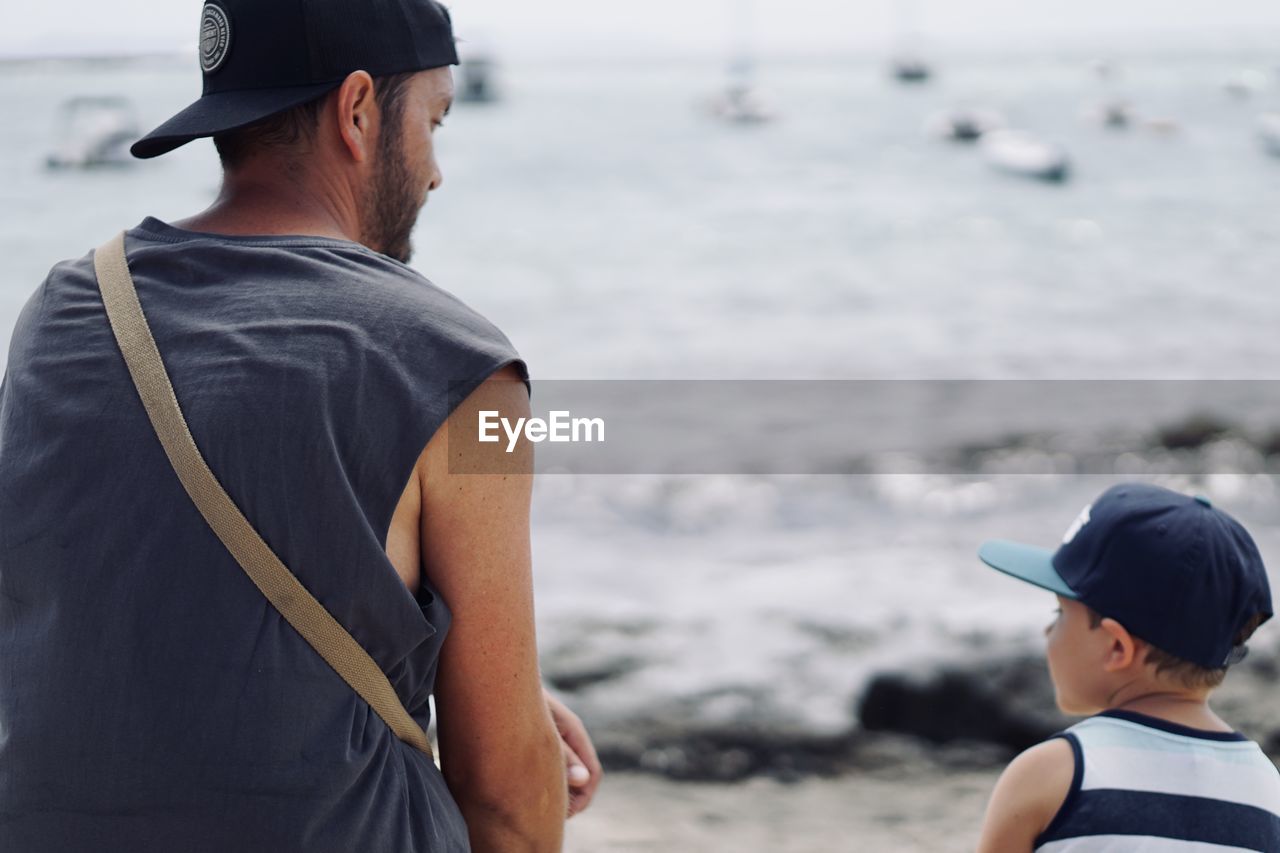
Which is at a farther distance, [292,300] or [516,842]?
[516,842]

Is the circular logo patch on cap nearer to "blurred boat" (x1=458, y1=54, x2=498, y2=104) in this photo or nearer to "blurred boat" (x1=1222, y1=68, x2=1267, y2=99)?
"blurred boat" (x1=458, y1=54, x2=498, y2=104)

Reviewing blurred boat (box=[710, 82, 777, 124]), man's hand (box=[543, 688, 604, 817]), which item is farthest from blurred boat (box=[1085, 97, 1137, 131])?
man's hand (box=[543, 688, 604, 817])

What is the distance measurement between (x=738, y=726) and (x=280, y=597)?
10.9 ft

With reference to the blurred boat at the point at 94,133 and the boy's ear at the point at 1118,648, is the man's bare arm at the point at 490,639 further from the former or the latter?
the blurred boat at the point at 94,133

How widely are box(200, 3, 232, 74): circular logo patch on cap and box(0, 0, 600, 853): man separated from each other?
0.25ft

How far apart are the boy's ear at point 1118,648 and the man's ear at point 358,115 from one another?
4.15 feet

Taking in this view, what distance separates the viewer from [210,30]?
158 centimetres

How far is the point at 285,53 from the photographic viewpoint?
60.1 inches

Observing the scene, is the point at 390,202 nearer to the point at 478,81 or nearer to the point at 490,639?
the point at 490,639

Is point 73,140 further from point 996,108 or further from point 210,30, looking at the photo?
point 996,108

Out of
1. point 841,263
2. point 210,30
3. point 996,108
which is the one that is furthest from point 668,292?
point 996,108

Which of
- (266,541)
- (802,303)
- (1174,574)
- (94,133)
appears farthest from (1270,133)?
(266,541)

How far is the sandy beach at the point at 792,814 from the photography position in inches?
147

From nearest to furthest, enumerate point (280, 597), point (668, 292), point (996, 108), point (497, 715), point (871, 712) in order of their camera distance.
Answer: point (280, 597) < point (497, 715) < point (871, 712) < point (668, 292) < point (996, 108)
